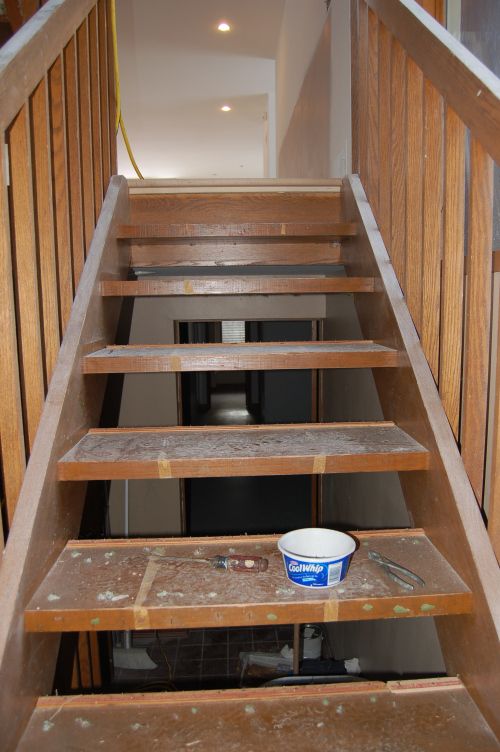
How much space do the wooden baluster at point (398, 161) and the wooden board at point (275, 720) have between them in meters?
1.05

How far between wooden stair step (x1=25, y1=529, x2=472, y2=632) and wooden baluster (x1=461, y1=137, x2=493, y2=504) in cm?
22

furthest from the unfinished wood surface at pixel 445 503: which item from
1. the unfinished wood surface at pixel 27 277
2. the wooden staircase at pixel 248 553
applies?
the unfinished wood surface at pixel 27 277

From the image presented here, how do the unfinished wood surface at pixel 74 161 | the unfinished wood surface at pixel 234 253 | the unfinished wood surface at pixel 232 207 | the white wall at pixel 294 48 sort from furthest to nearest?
the white wall at pixel 294 48, the unfinished wood surface at pixel 232 207, the unfinished wood surface at pixel 234 253, the unfinished wood surface at pixel 74 161

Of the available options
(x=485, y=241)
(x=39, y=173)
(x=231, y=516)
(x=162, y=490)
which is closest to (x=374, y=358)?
(x=485, y=241)

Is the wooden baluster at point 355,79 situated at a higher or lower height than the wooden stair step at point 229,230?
higher

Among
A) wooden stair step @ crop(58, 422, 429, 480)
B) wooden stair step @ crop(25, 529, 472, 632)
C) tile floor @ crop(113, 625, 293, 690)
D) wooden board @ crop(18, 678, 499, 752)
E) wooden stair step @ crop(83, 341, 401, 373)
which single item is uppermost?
wooden stair step @ crop(83, 341, 401, 373)

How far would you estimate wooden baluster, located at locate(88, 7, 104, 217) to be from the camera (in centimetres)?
184

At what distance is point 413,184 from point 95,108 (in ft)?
3.99

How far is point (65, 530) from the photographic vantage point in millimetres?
1155

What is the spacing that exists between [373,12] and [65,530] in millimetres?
1948

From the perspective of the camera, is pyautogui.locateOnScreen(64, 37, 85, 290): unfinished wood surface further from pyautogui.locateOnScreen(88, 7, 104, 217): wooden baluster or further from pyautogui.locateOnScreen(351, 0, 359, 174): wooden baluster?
pyautogui.locateOnScreen(351, 0, 359, 174): wooden baluster

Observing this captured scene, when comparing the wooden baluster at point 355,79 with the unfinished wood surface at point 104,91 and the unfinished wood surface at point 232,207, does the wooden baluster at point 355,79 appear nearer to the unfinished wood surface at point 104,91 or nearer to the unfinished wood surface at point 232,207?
the unfinished wood surface at point 232,207

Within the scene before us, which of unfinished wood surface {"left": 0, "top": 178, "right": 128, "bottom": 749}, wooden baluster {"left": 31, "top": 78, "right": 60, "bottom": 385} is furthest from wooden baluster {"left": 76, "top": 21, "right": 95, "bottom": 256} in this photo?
wooden baluster {"left": 31, "top": 78, "right": 60, "bottom": 385}

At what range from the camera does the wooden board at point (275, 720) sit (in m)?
0.81
